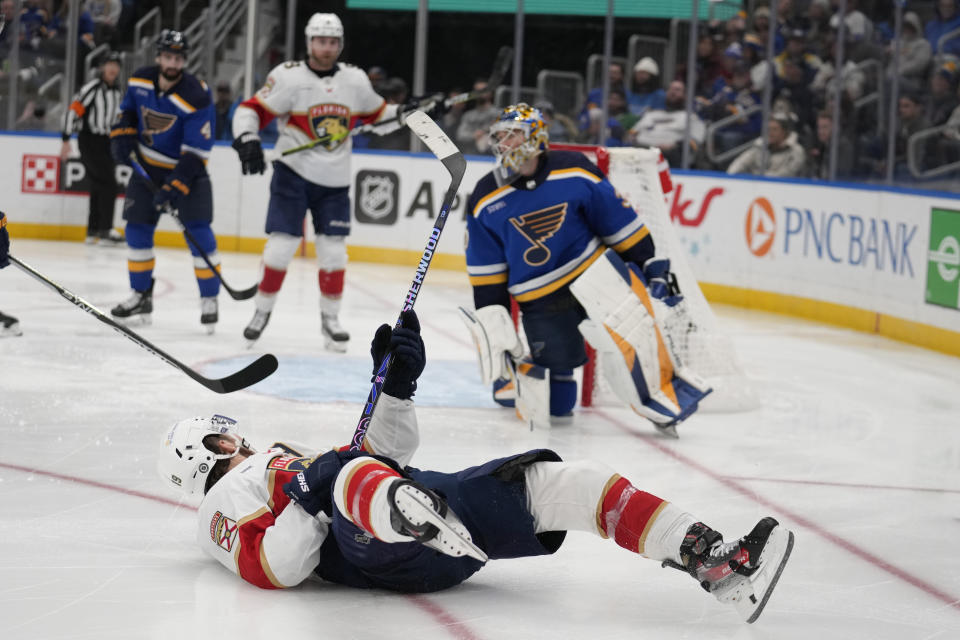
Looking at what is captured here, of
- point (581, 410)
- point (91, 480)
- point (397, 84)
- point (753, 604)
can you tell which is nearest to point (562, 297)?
point (581, 410)

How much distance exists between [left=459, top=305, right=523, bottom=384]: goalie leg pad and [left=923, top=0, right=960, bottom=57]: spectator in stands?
395 cm

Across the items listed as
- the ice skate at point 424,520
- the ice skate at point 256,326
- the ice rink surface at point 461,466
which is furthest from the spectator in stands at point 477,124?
the ice skate at point 424,520

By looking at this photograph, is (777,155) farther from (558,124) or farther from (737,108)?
(558,124)

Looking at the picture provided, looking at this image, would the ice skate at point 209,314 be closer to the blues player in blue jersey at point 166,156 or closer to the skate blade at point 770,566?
the blues player in blue jersey at point 166,156

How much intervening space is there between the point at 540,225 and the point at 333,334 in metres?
1.75

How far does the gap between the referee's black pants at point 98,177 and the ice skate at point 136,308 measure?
11.1 feet

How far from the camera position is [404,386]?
2.76 meters

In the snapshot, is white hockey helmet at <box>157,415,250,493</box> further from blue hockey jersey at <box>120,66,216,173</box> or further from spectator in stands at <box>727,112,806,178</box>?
spectator in stands at <box>727,112,806,178</box>

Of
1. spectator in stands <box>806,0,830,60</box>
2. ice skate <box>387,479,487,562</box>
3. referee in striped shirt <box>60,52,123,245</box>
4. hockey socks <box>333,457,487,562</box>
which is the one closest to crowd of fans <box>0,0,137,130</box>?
referee in striped shirt <box>60,52,123,245</box>

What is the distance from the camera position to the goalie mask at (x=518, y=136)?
4434mm

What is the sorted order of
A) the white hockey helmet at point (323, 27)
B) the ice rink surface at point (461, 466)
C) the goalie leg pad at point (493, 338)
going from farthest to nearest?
1. the white hockey helmet at point (323, 27)
2. the goalie leg pad at point (493, 338)
3. the ice rink surface at point (461, 466)

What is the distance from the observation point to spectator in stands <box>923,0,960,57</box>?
24.0 feet

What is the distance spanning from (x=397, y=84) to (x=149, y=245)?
14.3 ft

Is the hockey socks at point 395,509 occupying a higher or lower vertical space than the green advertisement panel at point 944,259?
lower
